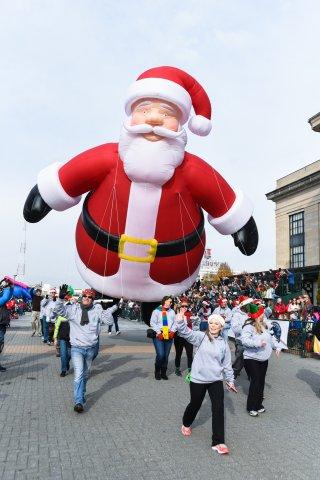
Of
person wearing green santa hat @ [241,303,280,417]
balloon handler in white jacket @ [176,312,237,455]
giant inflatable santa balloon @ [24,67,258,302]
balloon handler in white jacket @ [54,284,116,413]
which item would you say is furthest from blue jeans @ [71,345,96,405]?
giant inflatable santa balloon @ [24,67,258,302]

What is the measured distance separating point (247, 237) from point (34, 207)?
4.23 meters

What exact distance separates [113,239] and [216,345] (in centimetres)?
374

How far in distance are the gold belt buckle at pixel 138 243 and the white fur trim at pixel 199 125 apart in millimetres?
2113

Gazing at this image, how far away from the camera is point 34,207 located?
29.5 feet

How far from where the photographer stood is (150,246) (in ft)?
26.8

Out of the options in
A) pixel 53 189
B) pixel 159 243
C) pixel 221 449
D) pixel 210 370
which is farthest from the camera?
pixel 53 189

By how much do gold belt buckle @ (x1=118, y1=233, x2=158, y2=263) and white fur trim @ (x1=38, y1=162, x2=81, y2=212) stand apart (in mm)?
1476

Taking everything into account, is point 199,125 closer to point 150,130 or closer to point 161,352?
point 150,130

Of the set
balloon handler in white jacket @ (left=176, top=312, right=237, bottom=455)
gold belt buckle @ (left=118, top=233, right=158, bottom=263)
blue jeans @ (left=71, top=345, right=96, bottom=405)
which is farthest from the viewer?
gold belt buckle @ (left=118, top=233, right=158, bottom=263)

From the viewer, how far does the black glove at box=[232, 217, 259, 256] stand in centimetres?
897

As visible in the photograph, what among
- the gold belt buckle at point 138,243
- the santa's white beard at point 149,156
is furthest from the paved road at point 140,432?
the santa's white beard at point 149,156

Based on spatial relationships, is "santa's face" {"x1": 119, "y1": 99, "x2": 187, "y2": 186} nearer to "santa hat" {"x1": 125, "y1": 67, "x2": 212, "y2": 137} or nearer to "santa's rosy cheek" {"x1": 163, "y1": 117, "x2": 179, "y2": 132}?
"santa's rosy cheek" {"x1": 163, "y1": 117, "x2": 179, "y2": 132}

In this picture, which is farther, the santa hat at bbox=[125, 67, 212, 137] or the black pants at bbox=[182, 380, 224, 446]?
the santa hat at bbox=[125, 67, 212, 137]

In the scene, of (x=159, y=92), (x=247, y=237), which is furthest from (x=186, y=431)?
(x=159, y=92)
